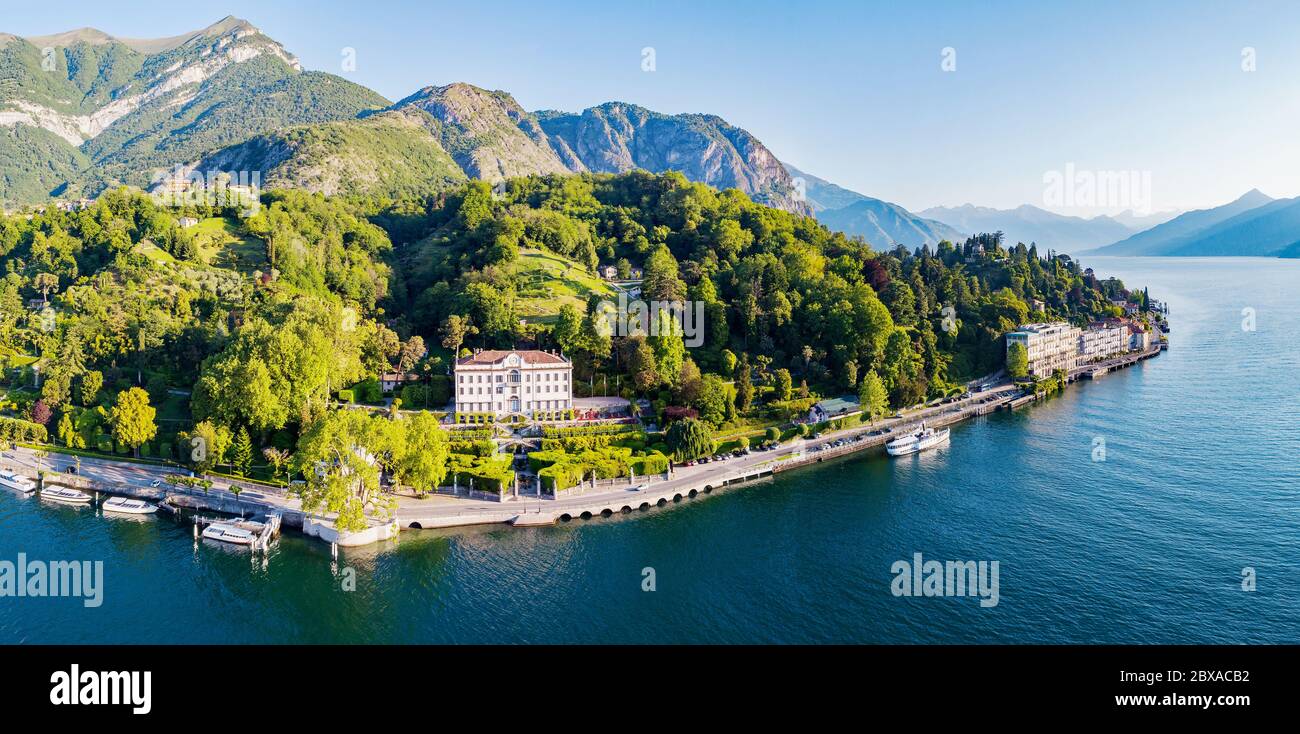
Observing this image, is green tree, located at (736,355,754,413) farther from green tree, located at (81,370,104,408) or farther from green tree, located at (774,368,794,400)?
green tree, located at (81,370,104,408)

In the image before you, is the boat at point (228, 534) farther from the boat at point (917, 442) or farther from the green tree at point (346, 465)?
the boat at point (917, 442)

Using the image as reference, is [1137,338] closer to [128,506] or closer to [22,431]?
[128,506]

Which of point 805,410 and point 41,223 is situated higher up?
point 41,223

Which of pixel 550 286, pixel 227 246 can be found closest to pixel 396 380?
pixel 550 286

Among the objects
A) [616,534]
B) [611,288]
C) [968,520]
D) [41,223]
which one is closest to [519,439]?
[616,534]

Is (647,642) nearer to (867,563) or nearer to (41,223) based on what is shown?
(867,563)
